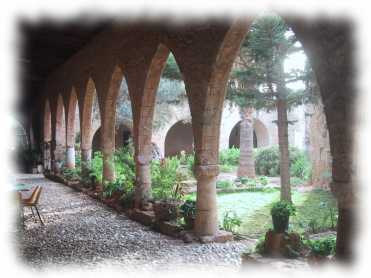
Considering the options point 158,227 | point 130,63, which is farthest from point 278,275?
point 130,63

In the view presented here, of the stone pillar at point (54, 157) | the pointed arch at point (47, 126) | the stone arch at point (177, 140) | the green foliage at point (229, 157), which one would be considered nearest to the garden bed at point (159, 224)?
the stone pillar at point (54, 157)

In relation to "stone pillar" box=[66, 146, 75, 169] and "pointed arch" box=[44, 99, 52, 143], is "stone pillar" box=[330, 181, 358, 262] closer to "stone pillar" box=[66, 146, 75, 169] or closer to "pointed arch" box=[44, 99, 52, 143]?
"stone pillar" box=[66, 146, 75, 169]

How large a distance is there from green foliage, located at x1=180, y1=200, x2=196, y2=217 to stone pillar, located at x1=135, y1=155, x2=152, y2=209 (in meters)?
1.62

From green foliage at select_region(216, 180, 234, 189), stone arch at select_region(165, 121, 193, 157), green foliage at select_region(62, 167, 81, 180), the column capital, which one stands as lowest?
green foliage at select_region(216, 180, 234, 189)

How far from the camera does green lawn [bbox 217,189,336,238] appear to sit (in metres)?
7.20

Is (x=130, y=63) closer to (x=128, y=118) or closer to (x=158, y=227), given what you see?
(x=158, y=227)

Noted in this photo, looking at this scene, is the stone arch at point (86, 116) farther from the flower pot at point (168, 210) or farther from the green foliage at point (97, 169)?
the flower pot at point (168, 210)

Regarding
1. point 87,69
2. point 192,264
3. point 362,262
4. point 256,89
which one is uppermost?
point 87,69

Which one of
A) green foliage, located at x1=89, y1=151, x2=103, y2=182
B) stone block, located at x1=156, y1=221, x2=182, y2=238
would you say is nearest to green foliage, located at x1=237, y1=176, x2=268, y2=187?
green foliage, located at x1=89, y1=151, x2=103, y2=182

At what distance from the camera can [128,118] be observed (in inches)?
816

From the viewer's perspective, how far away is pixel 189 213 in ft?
20.5

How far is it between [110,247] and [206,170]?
1697 millimetres

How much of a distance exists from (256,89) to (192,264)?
18.2 feet

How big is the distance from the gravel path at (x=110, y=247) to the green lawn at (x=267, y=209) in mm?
A: 1519
